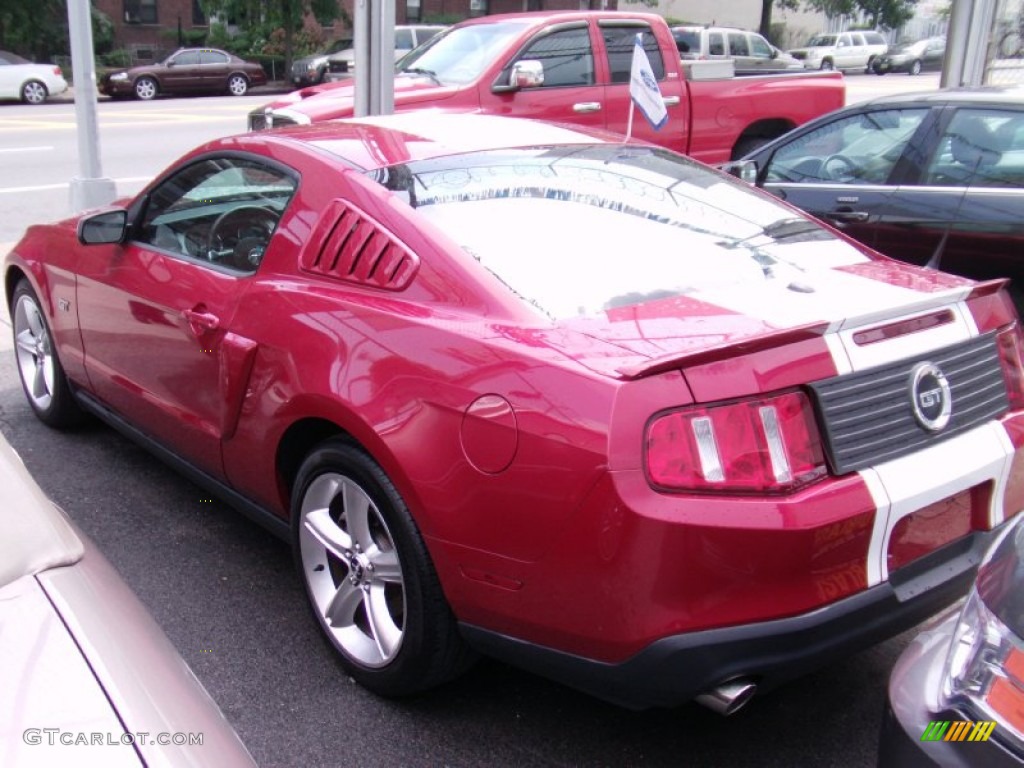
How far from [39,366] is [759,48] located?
2136 centimetres

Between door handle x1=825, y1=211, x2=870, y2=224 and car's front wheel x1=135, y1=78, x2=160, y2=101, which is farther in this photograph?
car's front wheel x1=135, y1=78, x2=160, y2=101

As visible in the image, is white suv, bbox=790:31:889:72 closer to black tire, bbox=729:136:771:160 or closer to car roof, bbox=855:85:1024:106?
black tire, bbox=729:136:771:160

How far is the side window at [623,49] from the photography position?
9.54 m

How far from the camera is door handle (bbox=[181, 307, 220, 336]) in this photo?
3528 mm

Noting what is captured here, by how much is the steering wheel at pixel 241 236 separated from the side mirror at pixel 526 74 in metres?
5.24

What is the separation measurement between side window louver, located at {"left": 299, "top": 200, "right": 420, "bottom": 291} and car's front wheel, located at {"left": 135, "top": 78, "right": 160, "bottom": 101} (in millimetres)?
26720

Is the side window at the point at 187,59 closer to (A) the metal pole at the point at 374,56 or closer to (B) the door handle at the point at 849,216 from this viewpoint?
(A) the metal pole at the point at 374,56

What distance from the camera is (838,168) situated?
19.8ft

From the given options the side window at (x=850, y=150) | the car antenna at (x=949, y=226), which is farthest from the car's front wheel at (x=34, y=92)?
the car antenna at (x=949, y=226)

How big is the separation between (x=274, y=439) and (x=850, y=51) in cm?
4575

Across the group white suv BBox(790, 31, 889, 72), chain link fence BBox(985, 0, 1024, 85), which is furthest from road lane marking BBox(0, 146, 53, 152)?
white suv BBox(790, 31, 889, 72)

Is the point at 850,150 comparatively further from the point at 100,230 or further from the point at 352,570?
the point at 352,570

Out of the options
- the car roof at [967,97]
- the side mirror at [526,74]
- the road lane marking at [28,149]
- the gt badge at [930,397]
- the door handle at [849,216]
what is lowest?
the road lane marking at [28,149]

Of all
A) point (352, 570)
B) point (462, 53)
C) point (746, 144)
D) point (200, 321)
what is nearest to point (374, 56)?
point (462, 53)
